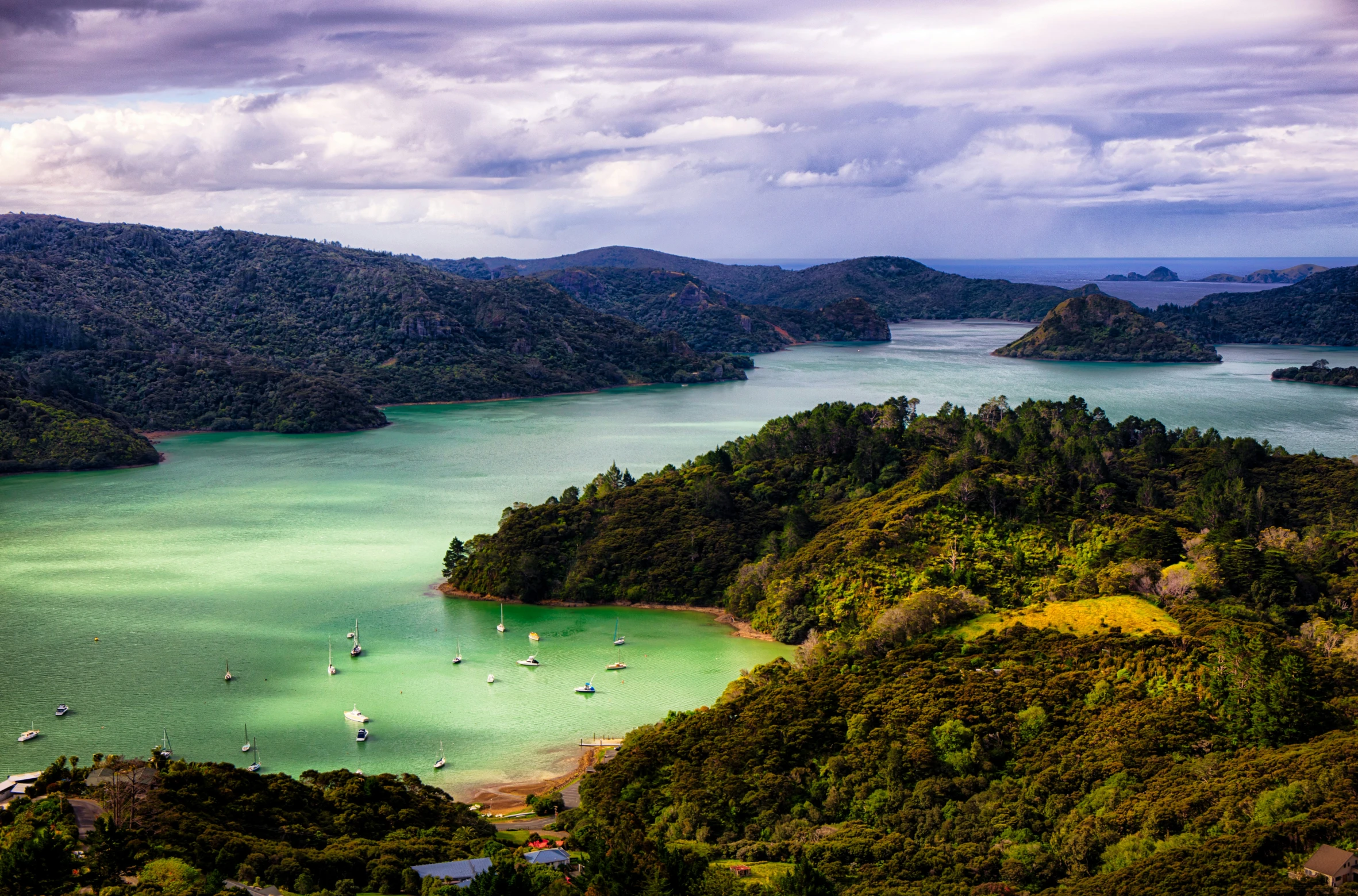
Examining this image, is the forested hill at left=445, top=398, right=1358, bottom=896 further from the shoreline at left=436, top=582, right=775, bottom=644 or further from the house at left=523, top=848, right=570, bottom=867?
the house at left=523, top=848, right=570, bottom=867

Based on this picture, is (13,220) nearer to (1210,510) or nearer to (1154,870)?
(1210,510)

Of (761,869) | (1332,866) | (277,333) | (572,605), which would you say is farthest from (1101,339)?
(1332,866)

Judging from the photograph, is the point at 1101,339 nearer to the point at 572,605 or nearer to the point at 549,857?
the point at 572,605

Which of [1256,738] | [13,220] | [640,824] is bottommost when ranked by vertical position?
[640,824]

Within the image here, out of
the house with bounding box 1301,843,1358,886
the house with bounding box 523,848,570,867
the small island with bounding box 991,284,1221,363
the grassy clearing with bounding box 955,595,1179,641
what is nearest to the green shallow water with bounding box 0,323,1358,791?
the grassy clearing with bounding box 955,595,1179,641

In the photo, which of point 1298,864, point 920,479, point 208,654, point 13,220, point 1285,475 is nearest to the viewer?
point 1298,864

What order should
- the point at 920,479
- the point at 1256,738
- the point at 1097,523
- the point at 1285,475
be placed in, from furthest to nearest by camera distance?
the point at 1285,475, the point at 920,479, the point at 1097,523, the point at 1256,738

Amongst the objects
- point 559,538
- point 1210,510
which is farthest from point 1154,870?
point 559,538
